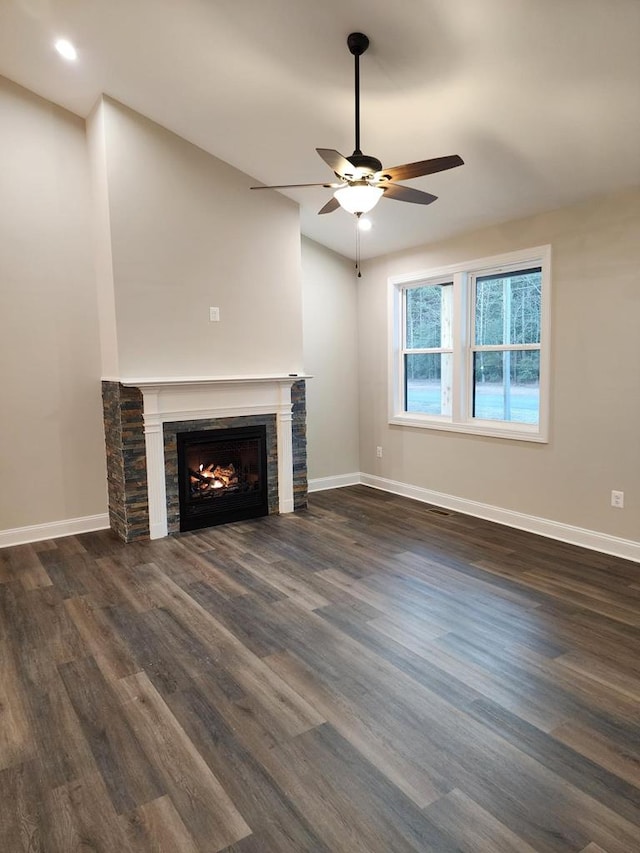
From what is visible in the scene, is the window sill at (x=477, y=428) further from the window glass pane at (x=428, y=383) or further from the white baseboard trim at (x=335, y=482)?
the white baseboard trim at (x=335, y=482)

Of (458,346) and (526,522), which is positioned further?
(458,346)

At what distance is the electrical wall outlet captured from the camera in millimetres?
3818

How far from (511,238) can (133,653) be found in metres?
3.95

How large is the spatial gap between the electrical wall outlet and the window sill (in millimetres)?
615

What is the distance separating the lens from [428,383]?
17.9 feet

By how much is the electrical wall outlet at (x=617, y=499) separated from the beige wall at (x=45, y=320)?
4.03 meters

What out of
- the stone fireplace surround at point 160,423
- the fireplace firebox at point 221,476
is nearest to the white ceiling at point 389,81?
the stone fireplace surround at point 160,423

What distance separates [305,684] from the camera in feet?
7.94

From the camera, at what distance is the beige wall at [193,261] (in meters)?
4.20

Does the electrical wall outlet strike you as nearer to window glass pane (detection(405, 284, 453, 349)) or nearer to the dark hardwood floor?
the dark hardwood floor

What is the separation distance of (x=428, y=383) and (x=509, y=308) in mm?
1139

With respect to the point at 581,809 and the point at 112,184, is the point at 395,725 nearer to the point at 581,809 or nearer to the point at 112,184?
the point at 581,809

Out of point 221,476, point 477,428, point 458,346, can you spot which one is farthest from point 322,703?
point 458,346

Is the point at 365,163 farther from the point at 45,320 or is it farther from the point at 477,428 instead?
the point at 45,320
